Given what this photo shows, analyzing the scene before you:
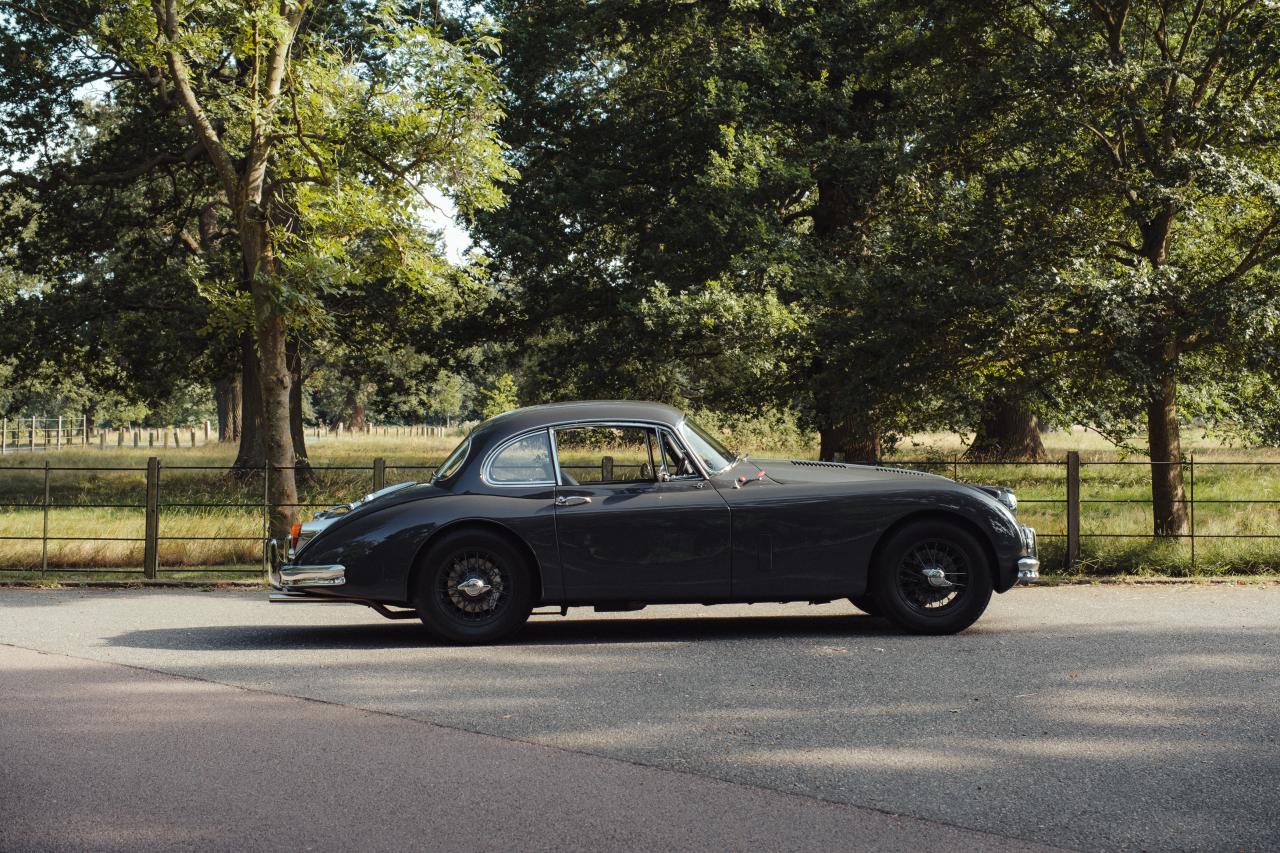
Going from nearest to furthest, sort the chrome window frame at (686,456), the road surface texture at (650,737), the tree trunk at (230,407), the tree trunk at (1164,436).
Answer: the road surface texture at (650,737) → the chrome window frame at (686,456) → the tree trunk at (1164,436) → the tree trunk at (230,407)

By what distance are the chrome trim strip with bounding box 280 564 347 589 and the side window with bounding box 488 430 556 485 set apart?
1.22 metres

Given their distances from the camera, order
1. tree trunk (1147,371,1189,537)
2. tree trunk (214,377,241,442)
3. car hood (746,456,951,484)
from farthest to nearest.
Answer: tree trunk (214,377,241,442) < tree trunk (1147,371,1189,537) < car hood (746,456,951,484)

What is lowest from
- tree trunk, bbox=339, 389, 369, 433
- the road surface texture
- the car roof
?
the road surface texture

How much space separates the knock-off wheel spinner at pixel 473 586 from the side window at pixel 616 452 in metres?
0.82

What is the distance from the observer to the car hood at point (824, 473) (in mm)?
8906

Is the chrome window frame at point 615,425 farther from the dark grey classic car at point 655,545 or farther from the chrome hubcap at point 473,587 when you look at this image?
the chrome hubcap at point 473,587

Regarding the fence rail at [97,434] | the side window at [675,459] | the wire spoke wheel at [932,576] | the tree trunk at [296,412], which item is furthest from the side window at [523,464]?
the fence rail at [97,434]

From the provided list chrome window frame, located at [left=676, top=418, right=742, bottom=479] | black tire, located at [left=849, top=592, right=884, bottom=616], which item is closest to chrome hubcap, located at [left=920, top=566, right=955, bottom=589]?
black tire, located at [left=849, top=592, right=884, bottom=616]

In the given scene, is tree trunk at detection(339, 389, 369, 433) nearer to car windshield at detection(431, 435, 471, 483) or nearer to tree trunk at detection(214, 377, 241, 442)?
tree trunk at detection(214, 377, 241, 442)

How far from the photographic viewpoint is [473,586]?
8.62 meters

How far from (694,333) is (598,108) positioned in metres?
6.93

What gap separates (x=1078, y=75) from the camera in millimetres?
14117

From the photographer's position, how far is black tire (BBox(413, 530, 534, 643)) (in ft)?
28.2

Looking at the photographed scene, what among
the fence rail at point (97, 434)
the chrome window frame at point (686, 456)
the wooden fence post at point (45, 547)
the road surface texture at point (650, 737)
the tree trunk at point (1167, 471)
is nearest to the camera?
the road surface texture at point (650, 737)
